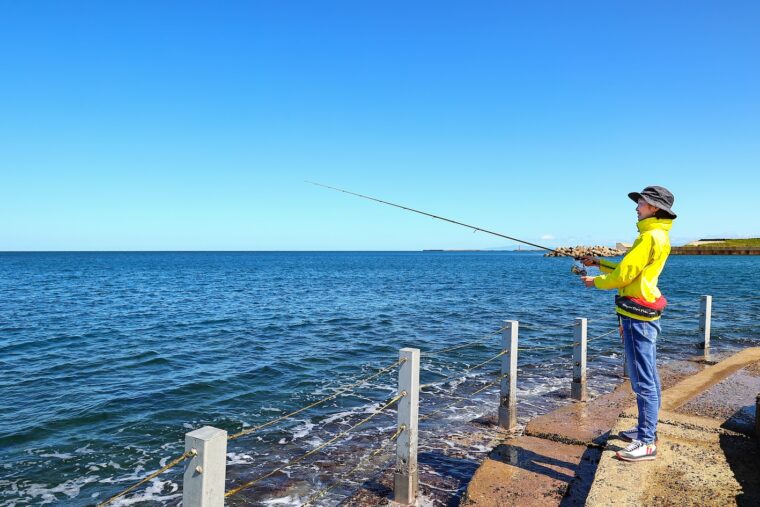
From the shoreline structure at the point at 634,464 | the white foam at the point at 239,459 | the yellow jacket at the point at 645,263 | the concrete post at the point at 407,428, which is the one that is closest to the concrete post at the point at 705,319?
the shoreline structure at the point at 634,464

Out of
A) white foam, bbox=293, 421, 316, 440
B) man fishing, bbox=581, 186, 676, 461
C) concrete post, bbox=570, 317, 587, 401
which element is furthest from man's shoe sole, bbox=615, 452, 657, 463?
white foam, bbox=293, 421, 316, 440

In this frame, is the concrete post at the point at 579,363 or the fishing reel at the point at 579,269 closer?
the fishing reel at the point at 579,269

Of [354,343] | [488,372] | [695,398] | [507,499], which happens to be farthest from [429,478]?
[354,343]

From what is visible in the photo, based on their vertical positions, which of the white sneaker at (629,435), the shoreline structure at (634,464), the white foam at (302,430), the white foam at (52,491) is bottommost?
the white foam at (52,491)

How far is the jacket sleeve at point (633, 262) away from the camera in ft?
12.4

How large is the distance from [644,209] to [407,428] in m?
2.86

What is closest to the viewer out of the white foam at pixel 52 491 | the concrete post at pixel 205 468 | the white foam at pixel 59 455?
the concrete post at pixel 205 468

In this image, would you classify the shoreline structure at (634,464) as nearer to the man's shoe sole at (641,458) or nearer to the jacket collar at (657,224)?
the man's shoe sole at (641,458)

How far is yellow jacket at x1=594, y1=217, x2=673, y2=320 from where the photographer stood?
12.4 feet

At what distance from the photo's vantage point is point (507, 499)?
13.7ft

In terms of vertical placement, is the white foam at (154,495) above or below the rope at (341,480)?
below

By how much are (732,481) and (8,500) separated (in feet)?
25.3

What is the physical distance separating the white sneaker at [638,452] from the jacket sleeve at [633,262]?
4.40 feet

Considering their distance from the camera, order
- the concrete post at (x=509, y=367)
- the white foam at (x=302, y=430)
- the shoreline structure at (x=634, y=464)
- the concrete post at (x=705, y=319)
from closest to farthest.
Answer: the shoreline structure at (x=634, y=464), the concrete post at (x=509, y=367), the white foam at (x=302, y=430), the concrete post at (x=705, y=319)
